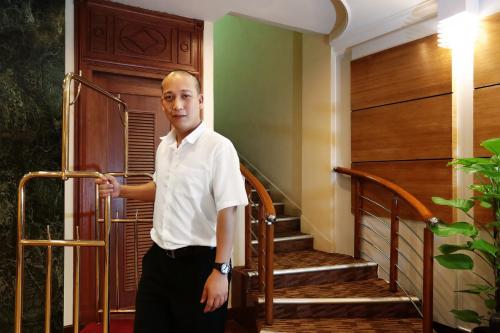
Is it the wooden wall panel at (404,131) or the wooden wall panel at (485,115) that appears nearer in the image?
the wooden wall panel at (485,115)

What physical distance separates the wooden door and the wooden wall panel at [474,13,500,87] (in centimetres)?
201

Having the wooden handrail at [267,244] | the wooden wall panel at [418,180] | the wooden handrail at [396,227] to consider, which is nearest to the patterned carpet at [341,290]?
the wooden handrail at [396,227]

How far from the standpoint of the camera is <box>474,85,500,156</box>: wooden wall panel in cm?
256

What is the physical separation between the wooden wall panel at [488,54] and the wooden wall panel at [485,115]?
2.5 inches

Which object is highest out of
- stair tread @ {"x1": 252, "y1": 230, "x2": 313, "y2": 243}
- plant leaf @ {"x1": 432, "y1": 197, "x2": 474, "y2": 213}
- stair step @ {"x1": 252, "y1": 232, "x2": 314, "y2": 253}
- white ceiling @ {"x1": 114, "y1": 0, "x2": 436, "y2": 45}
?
white ceiling @ {"x1": 114, "y1": 0, "x2": 436, "y2": 45}

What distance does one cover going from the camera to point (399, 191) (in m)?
2.88

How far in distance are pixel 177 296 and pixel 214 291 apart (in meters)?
0.16

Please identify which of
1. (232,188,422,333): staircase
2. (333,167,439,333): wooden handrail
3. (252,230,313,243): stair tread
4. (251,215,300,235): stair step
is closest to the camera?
(333,167,439,333): wooden handrail

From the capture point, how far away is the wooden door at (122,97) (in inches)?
112

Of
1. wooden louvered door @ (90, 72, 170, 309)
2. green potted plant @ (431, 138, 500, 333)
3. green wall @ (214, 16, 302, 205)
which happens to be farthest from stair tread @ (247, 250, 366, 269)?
green potted plant @ (431, 138, 500, 333)

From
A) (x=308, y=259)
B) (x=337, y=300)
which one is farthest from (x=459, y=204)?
(x=308, y=259)

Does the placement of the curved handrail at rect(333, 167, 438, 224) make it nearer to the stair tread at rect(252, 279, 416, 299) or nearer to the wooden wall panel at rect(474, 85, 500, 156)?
the wooden wall panel at rect(474, 85, 500, 156)

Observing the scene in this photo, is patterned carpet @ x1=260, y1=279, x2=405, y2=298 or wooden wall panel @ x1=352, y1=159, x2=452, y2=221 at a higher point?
wooden wall panel @ x1=352, y1=159, x2=452, y2=221

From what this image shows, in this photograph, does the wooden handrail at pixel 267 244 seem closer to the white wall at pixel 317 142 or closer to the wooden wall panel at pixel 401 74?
the white wall at pixel 317 142
